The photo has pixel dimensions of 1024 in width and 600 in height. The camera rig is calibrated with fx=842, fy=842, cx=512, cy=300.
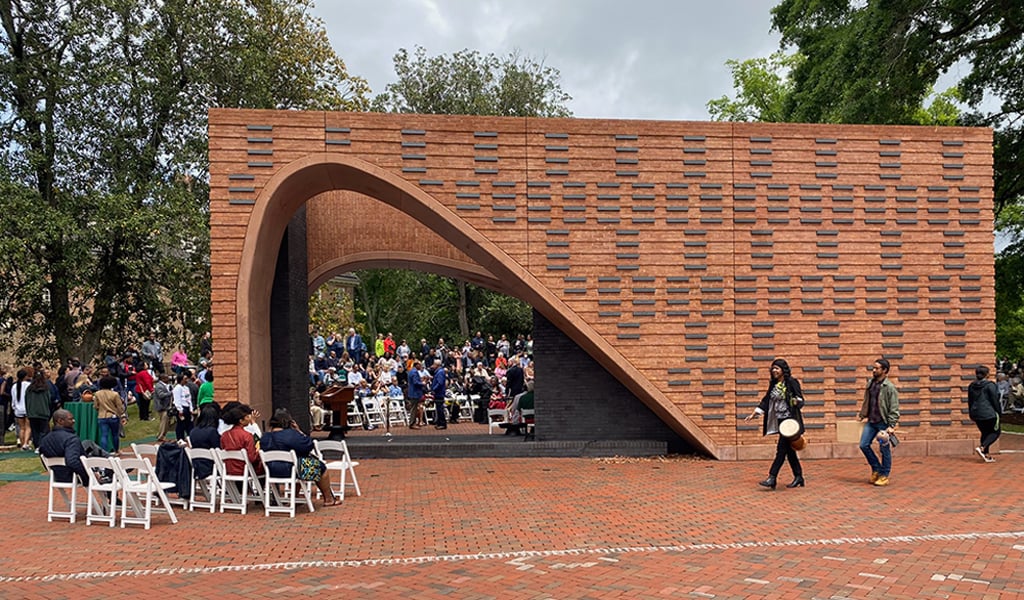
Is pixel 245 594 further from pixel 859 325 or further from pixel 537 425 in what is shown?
pixel 859 325

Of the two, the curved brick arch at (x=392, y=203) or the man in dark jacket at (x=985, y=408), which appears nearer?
the curved brick arch at (x=392, y=203)

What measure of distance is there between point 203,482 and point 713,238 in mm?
7907

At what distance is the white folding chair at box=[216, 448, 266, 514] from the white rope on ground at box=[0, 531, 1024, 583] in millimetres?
2280

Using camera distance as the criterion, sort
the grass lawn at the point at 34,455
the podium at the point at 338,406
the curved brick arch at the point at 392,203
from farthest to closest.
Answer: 1. the podium at the point at 338,406
2. the grass lawn at the point at 34,455
3. the curved brick arch at the point at 392,203

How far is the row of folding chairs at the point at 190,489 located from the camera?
852 cm

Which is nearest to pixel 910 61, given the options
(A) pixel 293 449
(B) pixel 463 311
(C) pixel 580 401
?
(C) pixel 580 401

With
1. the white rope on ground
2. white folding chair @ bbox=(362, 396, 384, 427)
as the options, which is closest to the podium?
white folding chair @ bbox=(362, 396, 384, 427)

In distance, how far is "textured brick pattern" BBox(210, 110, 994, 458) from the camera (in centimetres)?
1241

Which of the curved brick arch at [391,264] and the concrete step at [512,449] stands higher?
the curved brick arch at [391,264]

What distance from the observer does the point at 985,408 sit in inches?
471

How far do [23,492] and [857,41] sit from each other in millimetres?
17596

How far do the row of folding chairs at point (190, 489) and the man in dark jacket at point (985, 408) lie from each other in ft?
29.4

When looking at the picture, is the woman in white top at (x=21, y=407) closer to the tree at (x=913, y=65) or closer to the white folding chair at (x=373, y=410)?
the white folding chair at (x=373, y=410)

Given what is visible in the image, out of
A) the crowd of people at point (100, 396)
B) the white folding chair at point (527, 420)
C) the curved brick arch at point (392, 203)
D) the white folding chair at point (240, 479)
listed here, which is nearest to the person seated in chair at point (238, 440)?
the white folding chair at point (240, 479)
